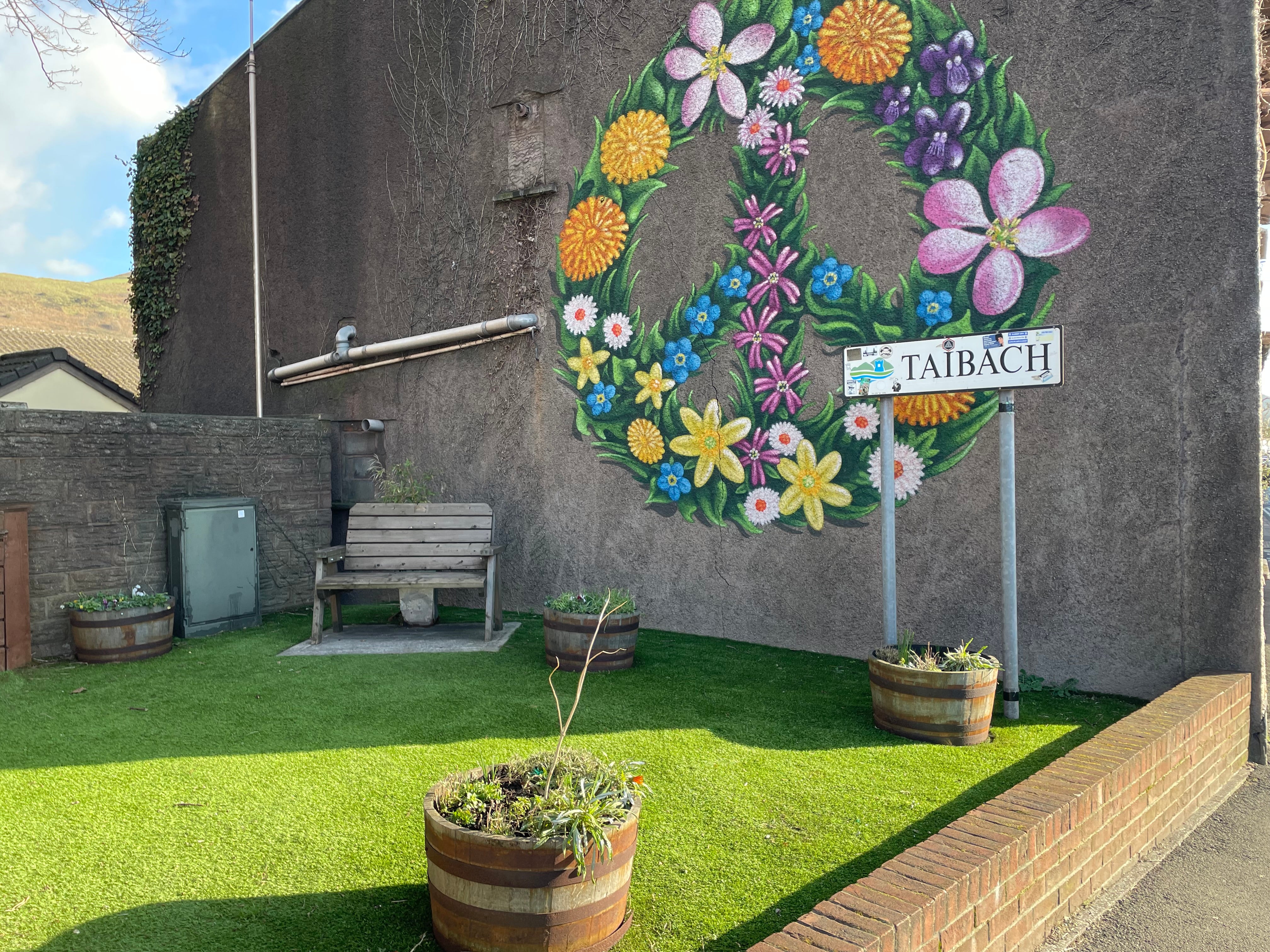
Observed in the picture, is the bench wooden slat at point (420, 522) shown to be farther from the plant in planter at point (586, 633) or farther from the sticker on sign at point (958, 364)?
the sticker on sign at point (958, 364)

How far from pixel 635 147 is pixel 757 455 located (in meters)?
2.57

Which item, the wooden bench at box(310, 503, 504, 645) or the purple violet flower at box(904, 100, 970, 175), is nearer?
the purple violet flower at box(904, 100, 970, 175)

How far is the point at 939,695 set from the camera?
3924mm

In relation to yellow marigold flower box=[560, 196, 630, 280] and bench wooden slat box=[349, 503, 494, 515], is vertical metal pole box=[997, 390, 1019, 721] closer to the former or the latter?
yellow marigold flower box=[560, 196, 630, 280]

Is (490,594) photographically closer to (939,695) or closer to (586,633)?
(586,633)

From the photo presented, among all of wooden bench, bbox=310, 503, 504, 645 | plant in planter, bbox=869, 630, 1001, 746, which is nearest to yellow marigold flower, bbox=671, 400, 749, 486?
wooden bench, bbox=310, 503, 504, 645

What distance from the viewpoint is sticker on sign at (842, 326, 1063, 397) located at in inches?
162

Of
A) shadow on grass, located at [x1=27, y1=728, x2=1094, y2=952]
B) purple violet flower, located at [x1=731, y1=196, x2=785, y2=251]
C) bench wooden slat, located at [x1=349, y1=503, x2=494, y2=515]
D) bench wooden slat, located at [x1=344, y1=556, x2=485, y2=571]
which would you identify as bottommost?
shadow on grass, located at [x1=27, y1=728, x2=1094, y2=952]

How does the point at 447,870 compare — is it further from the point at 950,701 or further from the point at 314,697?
the point at 314,697

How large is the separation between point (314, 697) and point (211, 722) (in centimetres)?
58

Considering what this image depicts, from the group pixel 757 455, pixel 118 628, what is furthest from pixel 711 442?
pixel 118 628

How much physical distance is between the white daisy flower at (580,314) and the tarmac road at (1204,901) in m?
4.99

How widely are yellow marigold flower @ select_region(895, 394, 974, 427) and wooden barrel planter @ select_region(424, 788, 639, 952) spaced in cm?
366

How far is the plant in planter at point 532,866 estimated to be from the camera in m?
2.16
